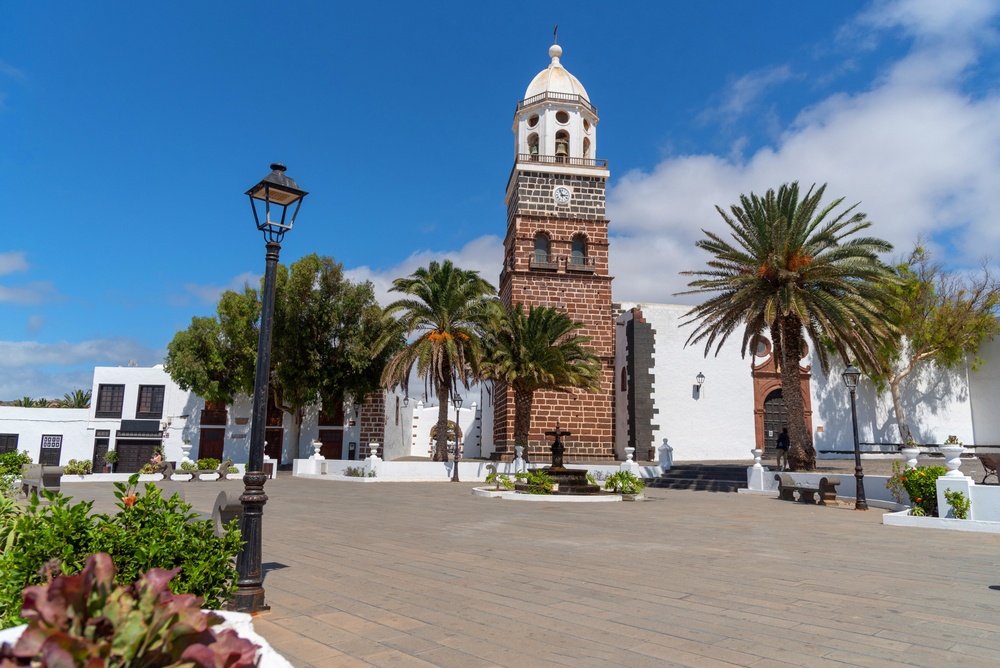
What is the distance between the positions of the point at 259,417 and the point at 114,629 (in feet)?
13.0

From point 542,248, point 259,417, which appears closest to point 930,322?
point 542,248

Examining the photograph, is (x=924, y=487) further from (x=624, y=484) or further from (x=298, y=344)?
(x=298, y=344)

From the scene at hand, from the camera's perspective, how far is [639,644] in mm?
4312

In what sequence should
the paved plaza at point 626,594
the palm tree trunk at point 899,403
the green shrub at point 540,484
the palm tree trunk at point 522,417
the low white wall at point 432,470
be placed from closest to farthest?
the paved plaza at point 626,594, the green shrub at point 540,484, the low white wall at point 432,470, the palm tree trunk at point 522,417, the palm tree trunk at point 899,403

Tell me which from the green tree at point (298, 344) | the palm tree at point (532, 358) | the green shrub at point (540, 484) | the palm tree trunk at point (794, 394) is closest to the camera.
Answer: the green shrub at point (540, 484)

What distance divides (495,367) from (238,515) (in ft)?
60.4

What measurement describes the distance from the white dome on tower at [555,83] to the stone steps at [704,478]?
17286mm

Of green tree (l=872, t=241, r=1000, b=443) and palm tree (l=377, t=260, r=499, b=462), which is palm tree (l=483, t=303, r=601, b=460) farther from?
green tree (l=872, t=241, r=1000, b=443)

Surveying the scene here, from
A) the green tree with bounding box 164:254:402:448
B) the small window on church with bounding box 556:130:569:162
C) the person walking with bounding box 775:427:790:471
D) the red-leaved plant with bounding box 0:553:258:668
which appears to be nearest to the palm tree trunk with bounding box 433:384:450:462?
the green tree with bounding box 164:254:402:448

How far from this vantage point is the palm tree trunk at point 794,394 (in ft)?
62.8

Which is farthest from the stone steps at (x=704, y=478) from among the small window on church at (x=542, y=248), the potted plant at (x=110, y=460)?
the potted plant at (x=110, y=460)

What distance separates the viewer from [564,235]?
30484 millimetres

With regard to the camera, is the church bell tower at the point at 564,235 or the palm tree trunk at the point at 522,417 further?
the church bell tower at the point at 564,235

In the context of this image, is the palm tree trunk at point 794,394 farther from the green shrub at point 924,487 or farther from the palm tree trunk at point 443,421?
the palm tree trunk at point 443,421
